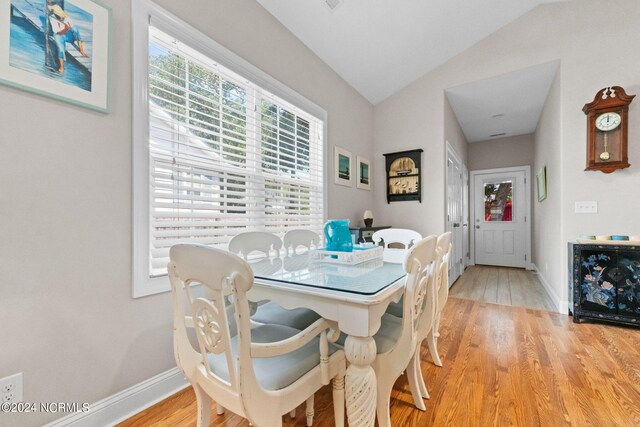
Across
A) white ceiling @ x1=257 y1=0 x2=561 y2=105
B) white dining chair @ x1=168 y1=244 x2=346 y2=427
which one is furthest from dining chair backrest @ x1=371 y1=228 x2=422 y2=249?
white ceiling @ x1=257 y1=0 x2=561 y2=105

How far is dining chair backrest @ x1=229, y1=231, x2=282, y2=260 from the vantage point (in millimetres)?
1821

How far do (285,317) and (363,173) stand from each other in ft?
9.00

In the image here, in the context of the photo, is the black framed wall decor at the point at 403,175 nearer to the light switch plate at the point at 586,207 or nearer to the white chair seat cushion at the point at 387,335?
the light switch plate at the point at 586,207

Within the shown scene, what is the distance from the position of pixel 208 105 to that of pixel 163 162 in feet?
1.81

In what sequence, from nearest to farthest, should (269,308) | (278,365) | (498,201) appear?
(278,365) → (269,308) → (498,201)

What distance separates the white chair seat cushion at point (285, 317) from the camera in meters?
1.48

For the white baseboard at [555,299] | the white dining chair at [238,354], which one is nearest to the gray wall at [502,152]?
the white baseboard at [555,299]

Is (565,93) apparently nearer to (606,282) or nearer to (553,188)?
(553,188)

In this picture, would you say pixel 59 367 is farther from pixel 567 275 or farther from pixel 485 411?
pixel 567 275

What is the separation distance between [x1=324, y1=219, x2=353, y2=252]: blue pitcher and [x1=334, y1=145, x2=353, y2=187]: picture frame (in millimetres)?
1661

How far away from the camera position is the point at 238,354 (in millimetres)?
787

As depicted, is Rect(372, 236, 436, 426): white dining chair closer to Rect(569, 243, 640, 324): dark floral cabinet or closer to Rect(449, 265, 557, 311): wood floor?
Rect(569, 243, 640, 324): dark floral cabinet

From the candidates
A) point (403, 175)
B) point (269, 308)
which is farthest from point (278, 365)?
point (403, 175)

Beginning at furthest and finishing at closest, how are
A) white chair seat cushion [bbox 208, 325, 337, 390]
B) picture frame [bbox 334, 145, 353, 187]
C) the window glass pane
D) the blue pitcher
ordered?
the window glass pane, picture frame [bbox 334, 145, 353, 187], the blue pitcher, white chair seat cushion [bbox 208, 325, 337, 390]
